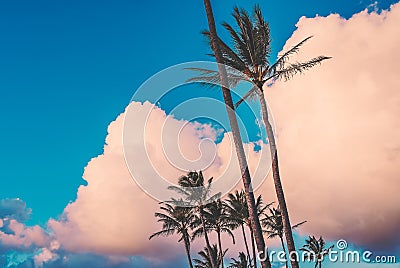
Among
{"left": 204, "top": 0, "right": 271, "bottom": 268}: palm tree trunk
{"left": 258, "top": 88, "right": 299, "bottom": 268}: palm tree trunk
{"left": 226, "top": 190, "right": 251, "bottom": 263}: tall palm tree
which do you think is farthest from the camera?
{"left": 226, "top": 190, "right": 251, "bottom": 263}: tall palm tree

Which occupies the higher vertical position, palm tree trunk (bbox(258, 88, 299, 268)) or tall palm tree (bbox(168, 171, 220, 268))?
tall palm tree (bbox(168, 171, 220, 268))

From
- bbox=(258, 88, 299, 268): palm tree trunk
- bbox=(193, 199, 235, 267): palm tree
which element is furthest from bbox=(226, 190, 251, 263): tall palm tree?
bbox=(258, 88, 299, 268): palm tree trunk

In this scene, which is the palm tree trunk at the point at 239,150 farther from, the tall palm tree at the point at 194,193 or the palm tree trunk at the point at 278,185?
the tall palm tree at the point at 194,193

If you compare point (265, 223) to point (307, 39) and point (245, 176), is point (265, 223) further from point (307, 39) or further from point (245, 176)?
point (245, 176)

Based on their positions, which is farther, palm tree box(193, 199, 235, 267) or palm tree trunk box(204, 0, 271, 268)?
palm tree box(193, 199, 235, 267)

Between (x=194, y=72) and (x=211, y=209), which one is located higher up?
(x=211, y=209)

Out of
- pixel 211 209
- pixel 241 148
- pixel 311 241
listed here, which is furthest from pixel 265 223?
pixel 241 148

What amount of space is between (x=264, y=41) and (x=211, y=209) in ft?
108

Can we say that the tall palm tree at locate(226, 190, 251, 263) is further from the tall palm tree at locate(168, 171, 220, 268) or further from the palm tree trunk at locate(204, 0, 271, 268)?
the palm tree trunk at locate(204, 0, 271, 268)

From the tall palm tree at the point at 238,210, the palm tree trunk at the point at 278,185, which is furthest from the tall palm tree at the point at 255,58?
the tall palm tree at the point at 238,210

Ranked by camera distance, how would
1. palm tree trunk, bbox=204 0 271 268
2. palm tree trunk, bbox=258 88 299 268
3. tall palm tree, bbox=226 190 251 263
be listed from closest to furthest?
palm tree trunk, bbox=204 0 271 268 < palm tree trunk, bbox=258 88 299 268 < tall palm tree, bbox=226 190 251 263

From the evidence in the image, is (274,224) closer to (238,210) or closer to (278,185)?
(238,210)

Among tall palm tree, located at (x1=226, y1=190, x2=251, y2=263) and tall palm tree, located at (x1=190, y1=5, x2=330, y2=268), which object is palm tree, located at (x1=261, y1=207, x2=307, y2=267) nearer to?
tall palm tree, located at (x1=226, y1=190, x2=251, y2=263)

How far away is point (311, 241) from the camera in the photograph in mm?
71750
